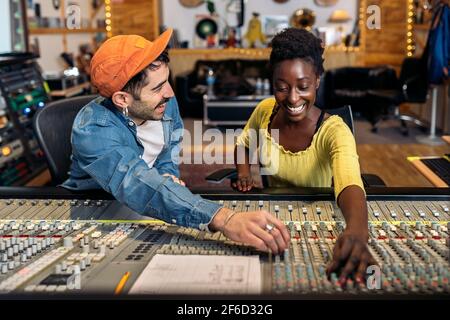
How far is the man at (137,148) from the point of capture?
145 cm

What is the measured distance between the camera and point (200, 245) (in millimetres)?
1500

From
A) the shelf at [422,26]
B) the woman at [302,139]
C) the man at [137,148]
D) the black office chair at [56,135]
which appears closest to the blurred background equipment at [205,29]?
the shelf at [422,26]

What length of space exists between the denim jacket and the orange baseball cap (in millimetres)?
140

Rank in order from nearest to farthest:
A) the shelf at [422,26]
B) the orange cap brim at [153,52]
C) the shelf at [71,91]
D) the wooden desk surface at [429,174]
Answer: the orange cap brim at [153,52]
the wooden desk surface at [429,174]
the shelf at [71,91]
the shelf at [422,26]

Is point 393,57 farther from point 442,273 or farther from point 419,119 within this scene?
point 442,273

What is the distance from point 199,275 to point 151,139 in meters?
0.92

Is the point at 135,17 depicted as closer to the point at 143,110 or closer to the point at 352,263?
the point at 143,110

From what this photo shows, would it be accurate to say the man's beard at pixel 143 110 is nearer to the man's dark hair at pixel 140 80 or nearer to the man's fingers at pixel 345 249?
the man's dark hair at pixel 140 80

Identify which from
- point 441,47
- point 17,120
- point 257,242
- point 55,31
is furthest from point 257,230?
point 55,31

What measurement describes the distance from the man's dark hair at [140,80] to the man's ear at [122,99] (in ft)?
0.04

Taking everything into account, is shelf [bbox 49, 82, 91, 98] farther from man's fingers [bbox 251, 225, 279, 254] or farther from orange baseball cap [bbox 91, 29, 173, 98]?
man's fingers [bbox 251, 225, 279, 254]

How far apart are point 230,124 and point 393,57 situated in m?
3.49

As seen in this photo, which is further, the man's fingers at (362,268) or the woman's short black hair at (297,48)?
the woman's short black hair at (297,48)
